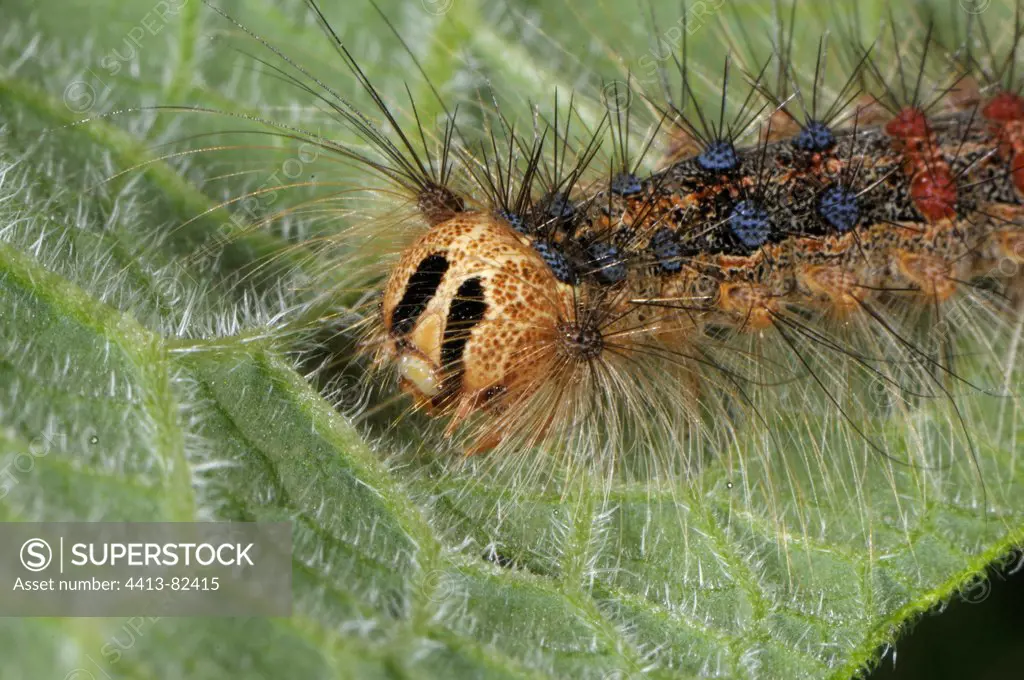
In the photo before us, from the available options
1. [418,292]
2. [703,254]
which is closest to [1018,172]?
[703,254]

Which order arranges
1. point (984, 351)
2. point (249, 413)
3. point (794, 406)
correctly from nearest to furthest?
point (249, 413)
point (794, 406)
point (984, 351)

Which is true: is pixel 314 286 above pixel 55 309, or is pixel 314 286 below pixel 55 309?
above

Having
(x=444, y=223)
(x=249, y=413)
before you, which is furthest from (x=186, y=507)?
(x=444, y=223)

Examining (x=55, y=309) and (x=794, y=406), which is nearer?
(x=55, y=309)

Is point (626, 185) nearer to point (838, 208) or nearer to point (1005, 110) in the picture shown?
point (838, 208)

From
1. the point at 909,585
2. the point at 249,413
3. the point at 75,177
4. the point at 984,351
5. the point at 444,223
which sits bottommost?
the point at 249,413

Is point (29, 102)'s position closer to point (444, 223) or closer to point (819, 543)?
point (444, 223)

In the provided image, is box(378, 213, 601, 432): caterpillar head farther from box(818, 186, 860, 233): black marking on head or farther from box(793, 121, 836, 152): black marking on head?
box(793, 121, 836, 152): black marking on head

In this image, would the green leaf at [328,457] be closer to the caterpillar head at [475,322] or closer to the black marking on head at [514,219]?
the caterpillar head at [475,322]
